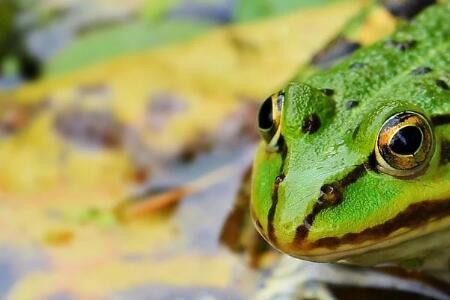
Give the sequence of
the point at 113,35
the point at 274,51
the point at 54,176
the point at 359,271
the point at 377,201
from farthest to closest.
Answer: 1. the point at 113,35
2. the point at 274,51
3. the point at 54,176
4. the point at 359,271
5. the point at 377,201

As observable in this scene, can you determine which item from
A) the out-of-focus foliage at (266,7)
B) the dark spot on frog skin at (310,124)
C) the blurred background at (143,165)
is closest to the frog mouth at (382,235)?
the dark spot on frog skin at (310,124)

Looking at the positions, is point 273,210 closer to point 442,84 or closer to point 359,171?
point 359,171

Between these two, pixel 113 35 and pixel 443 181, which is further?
pixel 113 35

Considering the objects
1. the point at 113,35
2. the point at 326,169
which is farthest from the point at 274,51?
the point at 326,169

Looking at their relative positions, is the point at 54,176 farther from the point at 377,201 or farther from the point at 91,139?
the point at 377,201

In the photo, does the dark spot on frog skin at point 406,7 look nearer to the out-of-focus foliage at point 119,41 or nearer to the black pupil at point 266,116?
the black pupil at point 266,116

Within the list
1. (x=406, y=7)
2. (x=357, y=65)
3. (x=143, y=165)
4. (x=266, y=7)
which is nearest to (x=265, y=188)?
(x=357, y=65)

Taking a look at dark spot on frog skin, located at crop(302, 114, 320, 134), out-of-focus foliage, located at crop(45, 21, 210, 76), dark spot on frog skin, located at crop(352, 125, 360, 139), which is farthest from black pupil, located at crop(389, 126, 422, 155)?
out-of-focus foliage, located at crop(45, 21, 210, 76)

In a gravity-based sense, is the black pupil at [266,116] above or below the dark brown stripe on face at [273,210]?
above
